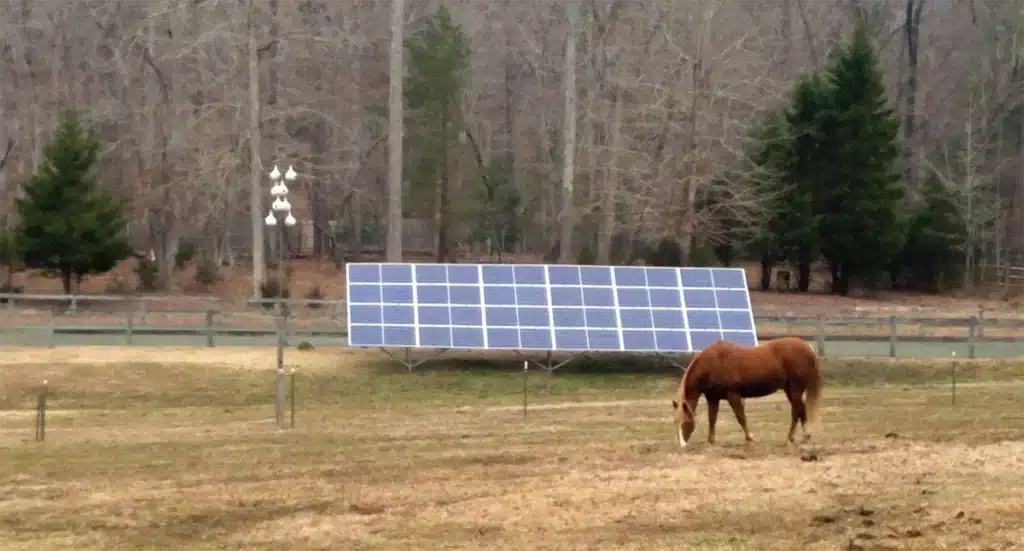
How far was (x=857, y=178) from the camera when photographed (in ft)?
168

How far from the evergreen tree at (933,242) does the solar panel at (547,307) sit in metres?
25.0

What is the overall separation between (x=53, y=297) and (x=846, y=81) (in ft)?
102

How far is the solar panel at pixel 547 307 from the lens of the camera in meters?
29.8

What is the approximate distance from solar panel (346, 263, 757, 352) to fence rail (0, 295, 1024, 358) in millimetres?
1943

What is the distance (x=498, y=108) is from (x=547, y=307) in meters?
43.5

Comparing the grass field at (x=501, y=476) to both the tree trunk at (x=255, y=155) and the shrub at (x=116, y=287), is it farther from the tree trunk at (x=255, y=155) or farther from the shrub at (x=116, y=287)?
the shrub at (x=116, y=287)

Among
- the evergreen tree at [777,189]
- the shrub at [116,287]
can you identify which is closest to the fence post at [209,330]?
the shrub at [116,287]

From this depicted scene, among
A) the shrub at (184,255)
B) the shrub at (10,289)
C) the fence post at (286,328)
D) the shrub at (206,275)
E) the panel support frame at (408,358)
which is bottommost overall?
the panel support frame at (408,358)

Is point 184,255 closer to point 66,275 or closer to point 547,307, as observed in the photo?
point 66,275

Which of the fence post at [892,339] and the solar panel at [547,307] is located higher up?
the solar panel at [547,307]

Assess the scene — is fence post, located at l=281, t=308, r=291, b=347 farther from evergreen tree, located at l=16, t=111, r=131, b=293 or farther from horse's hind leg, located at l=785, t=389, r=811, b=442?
horse's hind leg, located at l=785, t=389, r=811, b=442

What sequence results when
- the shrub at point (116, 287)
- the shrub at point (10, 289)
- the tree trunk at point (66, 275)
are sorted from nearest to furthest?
the tree trunk at point (66, 275) < the shrub at point (10, 289) < the shrub at point (116, 287)

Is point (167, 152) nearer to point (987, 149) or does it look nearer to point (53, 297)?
point (53, 297)

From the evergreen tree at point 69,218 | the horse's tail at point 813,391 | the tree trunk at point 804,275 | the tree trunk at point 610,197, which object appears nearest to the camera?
the horse's tail at point 813,391
